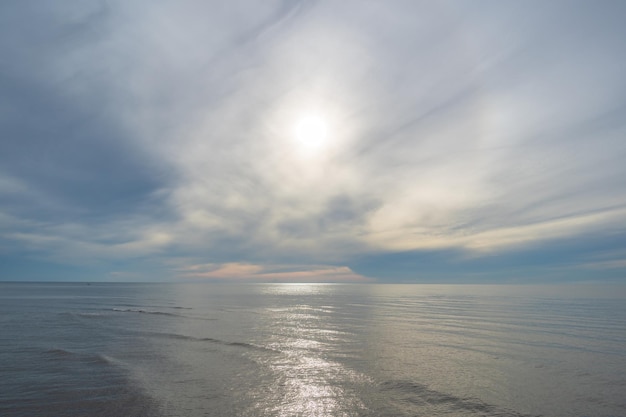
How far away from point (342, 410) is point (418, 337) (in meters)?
24.8

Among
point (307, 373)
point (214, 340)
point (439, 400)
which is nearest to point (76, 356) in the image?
point (214, 340)

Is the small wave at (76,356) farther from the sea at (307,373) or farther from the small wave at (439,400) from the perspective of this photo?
the small wave at (439,400)

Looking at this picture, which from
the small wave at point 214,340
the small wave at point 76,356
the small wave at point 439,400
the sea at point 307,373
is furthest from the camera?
the small wave at point 214,340

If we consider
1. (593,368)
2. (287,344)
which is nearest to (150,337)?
(287,344)

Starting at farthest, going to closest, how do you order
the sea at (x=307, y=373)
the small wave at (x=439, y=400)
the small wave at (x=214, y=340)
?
the small wave at (x=214, y=340)
the sea at (x=307, y=373)
the small wave at (x=439, y=400)

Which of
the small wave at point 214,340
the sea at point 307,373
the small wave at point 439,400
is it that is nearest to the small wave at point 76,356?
the sea at point 307,373

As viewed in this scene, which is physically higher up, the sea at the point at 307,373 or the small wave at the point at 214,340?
the small wave at the point at 214,340

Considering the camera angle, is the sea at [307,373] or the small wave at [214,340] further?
the small wave at [214,340]

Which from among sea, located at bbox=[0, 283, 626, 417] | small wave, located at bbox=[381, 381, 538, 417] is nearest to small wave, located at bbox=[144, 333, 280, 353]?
sea, located at bbox=[0, 283, 626, 417]

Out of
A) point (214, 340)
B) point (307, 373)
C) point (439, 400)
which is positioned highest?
point (214, 340)

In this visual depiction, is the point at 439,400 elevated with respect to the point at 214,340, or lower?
lower

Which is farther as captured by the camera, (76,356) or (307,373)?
(76,356)

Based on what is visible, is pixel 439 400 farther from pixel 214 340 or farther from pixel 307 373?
pixel 214 340

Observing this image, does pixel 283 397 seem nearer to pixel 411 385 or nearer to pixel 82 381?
pixel 411 385
